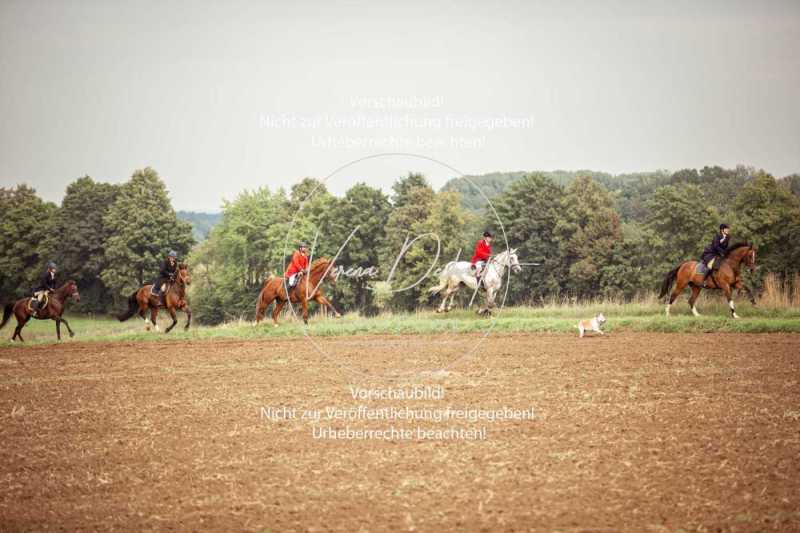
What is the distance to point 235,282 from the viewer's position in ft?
170

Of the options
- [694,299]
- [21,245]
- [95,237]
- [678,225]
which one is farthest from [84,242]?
[694,299]

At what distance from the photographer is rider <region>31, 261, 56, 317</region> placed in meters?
24.9

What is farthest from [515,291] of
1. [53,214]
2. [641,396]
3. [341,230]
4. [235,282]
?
[53,214]

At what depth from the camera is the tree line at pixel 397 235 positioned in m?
37.6

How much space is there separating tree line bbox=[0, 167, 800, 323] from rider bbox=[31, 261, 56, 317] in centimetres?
1168

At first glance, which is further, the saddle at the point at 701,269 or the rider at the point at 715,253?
the saddle at the point at 701,269

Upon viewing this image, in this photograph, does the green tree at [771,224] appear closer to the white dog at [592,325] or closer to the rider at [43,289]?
the white dog at [592,325]

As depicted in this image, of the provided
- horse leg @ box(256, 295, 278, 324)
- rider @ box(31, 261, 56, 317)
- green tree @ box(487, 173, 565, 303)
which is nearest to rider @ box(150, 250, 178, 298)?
horse leg @ box(256, 295, 278, 324)

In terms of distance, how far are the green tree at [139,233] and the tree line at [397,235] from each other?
135mm

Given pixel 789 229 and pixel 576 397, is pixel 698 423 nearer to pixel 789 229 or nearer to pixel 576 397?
pixel 576 397

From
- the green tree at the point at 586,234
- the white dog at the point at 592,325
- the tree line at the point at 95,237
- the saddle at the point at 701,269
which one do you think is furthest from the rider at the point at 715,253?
the tree line at the point at 95,237

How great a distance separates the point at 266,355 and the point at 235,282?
33.2 meters

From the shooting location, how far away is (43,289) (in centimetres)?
2544

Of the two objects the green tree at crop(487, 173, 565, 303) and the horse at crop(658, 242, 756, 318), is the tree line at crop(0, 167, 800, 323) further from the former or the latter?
the horse at crop(658, 242, 756, 318)
